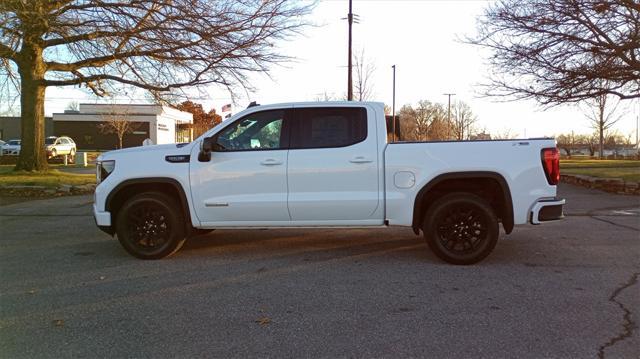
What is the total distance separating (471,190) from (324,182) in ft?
5.98

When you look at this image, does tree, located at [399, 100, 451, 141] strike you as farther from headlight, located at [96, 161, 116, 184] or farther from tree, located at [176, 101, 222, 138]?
headlight, located at [96, 161, 116, 184]

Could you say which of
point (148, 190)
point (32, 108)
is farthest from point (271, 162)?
point (32, 108)

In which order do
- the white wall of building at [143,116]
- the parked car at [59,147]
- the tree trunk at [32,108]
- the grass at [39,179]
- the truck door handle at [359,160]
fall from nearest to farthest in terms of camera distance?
the truck door handle at [359,160], the grass at [39,179], the tree trunk at [32,108], the parked car at [59,147], the white wall of building at [143,116]

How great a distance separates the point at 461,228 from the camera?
616 centimetres

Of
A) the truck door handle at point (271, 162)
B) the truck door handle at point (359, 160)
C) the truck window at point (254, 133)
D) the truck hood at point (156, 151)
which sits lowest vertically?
the truck door handle at point (271, 162)

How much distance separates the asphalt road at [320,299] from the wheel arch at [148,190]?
2.09 ft

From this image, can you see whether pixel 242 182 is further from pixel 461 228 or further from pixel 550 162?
pixel 550 162

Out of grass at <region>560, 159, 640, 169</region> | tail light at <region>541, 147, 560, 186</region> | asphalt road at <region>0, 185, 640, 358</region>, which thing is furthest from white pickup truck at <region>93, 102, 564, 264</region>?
grass at <region>560, 159, 640, 169</region>

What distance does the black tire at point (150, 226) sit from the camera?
642 cm

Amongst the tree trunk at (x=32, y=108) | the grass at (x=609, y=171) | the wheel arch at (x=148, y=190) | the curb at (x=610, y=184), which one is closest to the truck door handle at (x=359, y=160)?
the wheel arch at (x=148, y=190)

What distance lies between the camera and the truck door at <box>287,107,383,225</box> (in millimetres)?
6180

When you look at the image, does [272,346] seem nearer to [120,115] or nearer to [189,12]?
[189,12]

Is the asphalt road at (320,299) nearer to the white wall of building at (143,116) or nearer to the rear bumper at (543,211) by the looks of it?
the rear bumper at (543,211)

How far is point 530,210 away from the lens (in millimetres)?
6047
